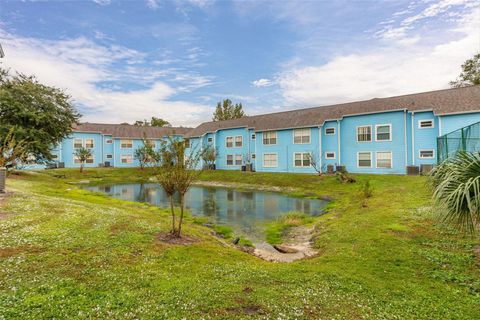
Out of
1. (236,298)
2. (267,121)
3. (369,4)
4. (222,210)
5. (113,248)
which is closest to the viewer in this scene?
(236,298)

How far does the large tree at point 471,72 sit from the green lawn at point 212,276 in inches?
1437

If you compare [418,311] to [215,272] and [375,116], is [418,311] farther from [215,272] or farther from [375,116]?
[375,116]

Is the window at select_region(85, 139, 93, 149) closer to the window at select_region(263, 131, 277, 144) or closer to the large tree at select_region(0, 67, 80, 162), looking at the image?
the large tree at select_region(0, 67, 80, 162)

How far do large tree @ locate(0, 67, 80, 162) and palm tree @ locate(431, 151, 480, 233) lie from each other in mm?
28757

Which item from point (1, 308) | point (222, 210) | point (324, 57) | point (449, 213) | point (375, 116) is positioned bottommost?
point (222, 210)

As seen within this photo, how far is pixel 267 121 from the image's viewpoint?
→ 127 feet

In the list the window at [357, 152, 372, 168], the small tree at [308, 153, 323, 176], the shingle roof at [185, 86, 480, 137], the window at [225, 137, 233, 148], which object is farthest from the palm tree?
the window at [225, 137, 233, 148]

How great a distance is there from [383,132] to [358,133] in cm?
254

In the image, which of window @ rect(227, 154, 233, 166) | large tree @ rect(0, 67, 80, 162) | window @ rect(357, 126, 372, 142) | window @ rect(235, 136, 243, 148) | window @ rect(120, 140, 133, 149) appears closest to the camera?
large tree @ rect(0, 67, 80, 162)

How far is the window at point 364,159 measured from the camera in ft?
95.6

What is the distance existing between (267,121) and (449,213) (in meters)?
34.3

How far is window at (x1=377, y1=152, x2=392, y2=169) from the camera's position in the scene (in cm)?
2775

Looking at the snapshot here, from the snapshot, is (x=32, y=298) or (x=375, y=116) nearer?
(x=32, y=298)

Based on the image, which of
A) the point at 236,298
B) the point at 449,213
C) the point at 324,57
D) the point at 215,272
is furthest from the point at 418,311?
the point at 324,57
